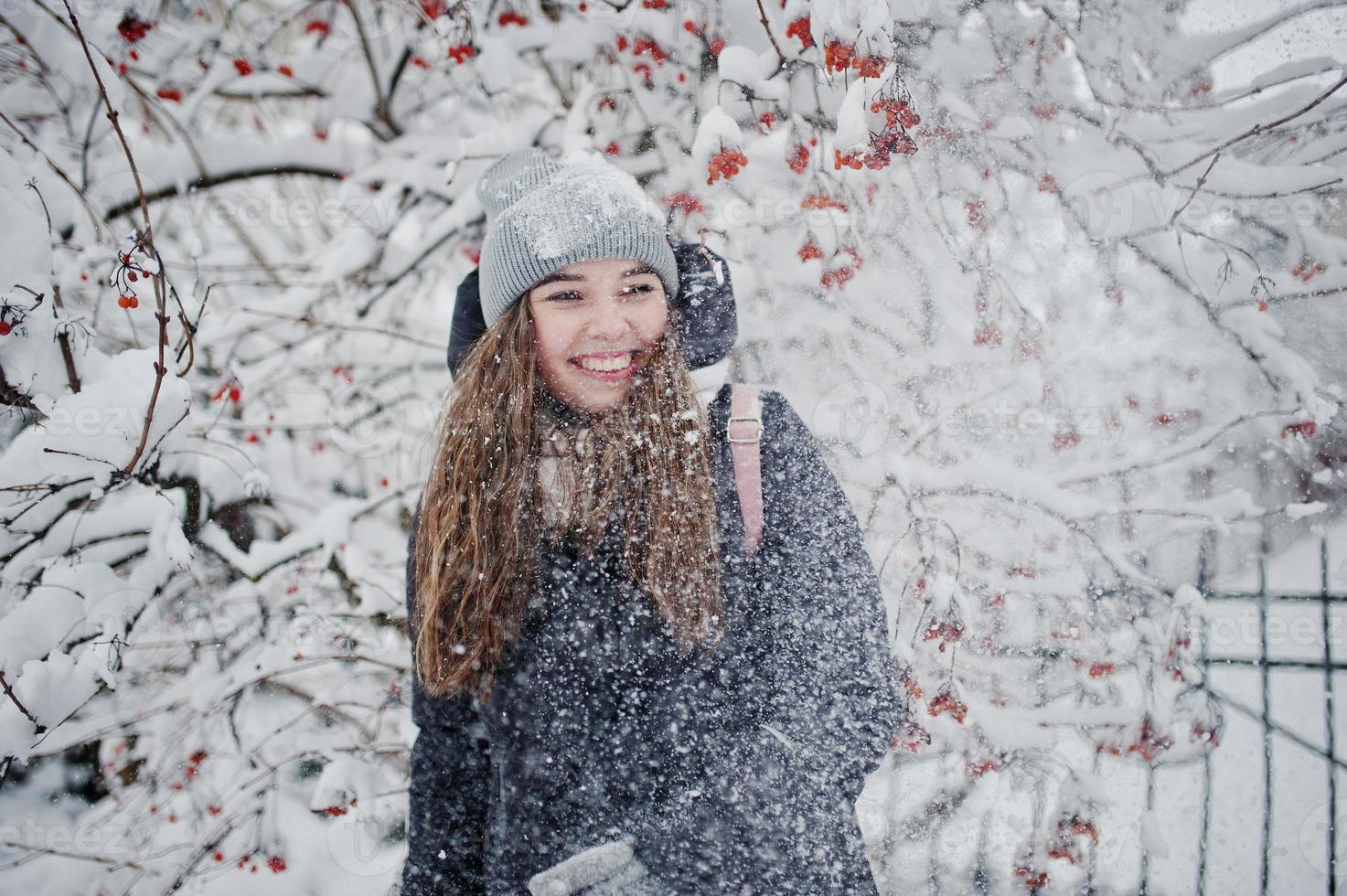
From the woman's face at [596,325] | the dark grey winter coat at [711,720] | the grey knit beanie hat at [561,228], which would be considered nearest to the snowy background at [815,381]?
the grey knit beanie hat at [561,228]

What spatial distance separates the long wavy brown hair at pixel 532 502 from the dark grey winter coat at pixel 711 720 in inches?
1.5

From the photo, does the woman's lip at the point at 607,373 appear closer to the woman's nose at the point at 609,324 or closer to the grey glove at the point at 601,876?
the woman's nose at the point at 609,324

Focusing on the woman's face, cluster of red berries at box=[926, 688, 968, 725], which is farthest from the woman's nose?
cluster of red berries at box=[926, 688, 968, 725]

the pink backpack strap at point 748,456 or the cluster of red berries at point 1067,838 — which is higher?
the pink backpack strap at point 748,456

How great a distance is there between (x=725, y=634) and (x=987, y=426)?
186 centimetres

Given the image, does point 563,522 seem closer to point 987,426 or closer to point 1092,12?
point 987,426

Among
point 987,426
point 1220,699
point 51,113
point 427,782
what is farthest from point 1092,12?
point 51,113

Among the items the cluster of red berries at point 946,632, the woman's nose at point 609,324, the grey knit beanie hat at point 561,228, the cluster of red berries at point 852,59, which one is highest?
the cluster of red berries at point 852,59

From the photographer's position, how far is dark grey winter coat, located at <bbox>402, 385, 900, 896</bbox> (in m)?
1.20

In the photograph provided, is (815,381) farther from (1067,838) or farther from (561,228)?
(1067,838)

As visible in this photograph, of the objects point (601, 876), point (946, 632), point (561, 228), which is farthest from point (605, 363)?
point (946, 632)

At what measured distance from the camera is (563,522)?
1.33 metres

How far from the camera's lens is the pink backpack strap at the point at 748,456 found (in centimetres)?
126

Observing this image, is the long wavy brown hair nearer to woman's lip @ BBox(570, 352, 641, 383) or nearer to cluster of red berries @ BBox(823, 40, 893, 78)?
woman's lip @ BBox(570, 352, 641, 383)
